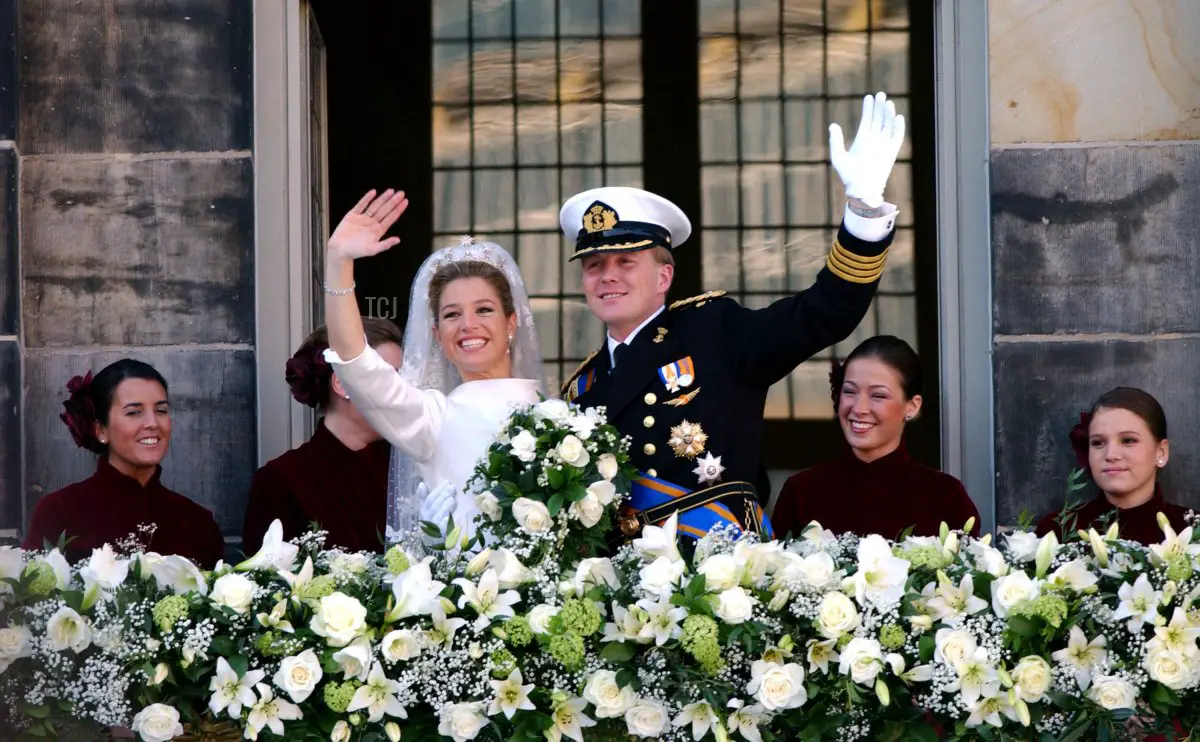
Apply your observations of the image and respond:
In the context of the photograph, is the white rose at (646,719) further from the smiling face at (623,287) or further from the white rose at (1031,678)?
the smiling face at (623,287)

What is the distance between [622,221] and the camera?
4320 millimetres

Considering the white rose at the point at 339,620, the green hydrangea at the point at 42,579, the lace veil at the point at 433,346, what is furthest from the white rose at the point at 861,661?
the green hydrangea at the point at 42,579

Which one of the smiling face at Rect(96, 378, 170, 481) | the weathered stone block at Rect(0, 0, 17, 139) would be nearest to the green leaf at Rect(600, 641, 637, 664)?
the smiling face at Rect(96, 378, 170, 481)

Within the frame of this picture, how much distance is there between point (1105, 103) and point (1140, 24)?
0.26 m

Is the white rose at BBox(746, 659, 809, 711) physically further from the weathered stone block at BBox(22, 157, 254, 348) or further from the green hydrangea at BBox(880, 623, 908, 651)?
the weathered stone block at BBox(22, 157, 254, 348)

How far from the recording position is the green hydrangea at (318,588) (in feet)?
11.8

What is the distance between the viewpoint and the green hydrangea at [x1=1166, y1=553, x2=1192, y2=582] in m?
→ 3.57

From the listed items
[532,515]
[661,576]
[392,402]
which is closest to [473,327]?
[392,402]

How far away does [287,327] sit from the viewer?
5.57 m

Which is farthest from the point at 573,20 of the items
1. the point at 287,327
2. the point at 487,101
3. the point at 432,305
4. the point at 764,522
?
the point at 764,522

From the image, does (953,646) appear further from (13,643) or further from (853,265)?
(13,643)

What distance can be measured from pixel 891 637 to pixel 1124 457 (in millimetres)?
1710

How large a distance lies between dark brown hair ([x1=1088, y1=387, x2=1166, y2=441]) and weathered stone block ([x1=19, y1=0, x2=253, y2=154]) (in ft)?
8.72

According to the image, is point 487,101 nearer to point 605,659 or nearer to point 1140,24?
point 1140,24
